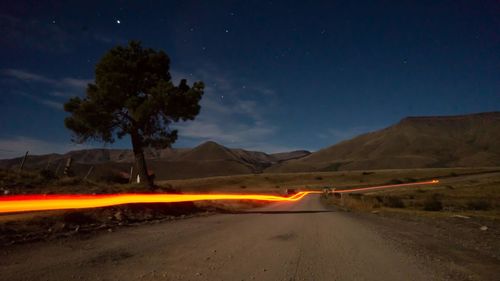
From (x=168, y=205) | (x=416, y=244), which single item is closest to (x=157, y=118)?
(x=168, y=205)

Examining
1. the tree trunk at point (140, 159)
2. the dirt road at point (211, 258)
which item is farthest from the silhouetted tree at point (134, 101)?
the dirt road at point (211, 258)

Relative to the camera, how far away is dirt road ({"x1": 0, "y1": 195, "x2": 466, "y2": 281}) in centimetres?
679

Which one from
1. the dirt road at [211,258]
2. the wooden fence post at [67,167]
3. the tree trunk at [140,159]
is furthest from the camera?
the tree trunk at [140,159]

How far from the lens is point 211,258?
8.27 meters

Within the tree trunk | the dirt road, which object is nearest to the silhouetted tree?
the tree trunk

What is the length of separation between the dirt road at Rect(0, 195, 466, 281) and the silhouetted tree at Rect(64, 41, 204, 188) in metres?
20.2

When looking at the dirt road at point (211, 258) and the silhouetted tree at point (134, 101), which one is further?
the silhouetted tree at point (134, 101)

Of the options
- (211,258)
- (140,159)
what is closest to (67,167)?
(140,159)

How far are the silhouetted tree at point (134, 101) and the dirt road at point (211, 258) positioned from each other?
794 inches

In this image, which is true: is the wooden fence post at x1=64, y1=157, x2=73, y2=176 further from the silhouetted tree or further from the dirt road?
the dirt road

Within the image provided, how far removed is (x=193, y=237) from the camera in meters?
11.5

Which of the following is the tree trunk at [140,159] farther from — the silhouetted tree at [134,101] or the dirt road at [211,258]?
the dirt road at [211,258]

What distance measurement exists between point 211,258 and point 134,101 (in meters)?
24.4

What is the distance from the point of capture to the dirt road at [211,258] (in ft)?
22.3
